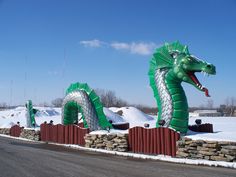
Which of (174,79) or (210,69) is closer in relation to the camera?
(210,69)

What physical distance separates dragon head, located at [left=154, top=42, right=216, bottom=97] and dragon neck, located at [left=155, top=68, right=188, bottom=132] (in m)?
0.31

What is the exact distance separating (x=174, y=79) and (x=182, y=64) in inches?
33.4

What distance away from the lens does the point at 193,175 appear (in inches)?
365

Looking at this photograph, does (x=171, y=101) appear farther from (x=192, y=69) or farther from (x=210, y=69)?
(x=210, y=69)

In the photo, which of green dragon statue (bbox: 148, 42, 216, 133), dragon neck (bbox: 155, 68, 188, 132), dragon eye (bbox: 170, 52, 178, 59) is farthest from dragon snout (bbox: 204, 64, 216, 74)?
dragon eye (bbox: 170, 52, 178, 59)

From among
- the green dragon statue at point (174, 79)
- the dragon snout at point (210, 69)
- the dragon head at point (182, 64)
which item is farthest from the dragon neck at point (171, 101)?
the dragon snout at point (210, 69)

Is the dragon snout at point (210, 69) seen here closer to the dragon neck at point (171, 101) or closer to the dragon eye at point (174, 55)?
the dragon neck at point (171, 101)

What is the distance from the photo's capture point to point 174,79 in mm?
15438

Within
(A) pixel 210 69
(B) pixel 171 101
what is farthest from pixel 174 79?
(A) pixel 210 69

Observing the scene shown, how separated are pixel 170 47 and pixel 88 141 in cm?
713

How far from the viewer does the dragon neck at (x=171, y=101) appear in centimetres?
1476

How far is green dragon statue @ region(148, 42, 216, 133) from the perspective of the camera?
14.7 meters

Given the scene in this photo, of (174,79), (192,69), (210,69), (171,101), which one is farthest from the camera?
(174,79)

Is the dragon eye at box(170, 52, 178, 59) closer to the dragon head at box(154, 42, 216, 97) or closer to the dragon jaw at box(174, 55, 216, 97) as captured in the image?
the dragon head at box(154, 42, 216, 97)
